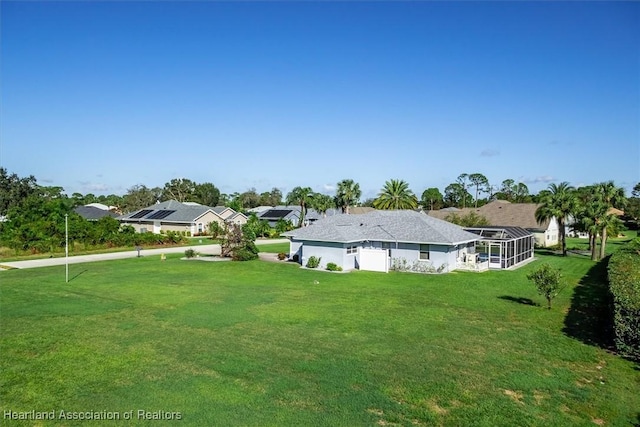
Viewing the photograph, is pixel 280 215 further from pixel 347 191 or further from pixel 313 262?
pixel 313 262

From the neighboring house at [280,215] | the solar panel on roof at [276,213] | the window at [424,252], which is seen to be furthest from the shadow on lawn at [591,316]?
the solar panel on roof at [276,213]

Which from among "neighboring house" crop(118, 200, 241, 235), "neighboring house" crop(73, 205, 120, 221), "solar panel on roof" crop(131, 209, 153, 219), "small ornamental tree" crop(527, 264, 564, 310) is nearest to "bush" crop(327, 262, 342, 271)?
"small ornamental tree" crop(527, 264, 564, 310)

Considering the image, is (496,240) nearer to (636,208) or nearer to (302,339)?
(302,339)

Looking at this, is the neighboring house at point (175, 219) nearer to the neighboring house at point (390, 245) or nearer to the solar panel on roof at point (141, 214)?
the solar panel on roof at point (141, 214)

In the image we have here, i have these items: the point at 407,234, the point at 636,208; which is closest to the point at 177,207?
the point at 407,234

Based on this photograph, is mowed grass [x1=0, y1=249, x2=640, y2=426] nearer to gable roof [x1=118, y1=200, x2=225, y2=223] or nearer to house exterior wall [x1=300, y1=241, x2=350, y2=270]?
house exterior wall [x1=300, y1=241, x2=350, y2=270]

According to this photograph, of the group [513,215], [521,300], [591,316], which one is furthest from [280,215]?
[591,316]
